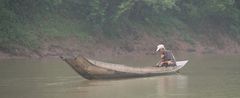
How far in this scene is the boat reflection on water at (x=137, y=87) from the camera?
1803 cm

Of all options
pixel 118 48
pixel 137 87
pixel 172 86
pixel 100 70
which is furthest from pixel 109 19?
pixel 137 87

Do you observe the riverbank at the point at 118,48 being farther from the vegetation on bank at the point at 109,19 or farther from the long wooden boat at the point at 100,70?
the long wooden boat at the point at 100,70

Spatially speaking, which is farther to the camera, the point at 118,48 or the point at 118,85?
the point at 118,48

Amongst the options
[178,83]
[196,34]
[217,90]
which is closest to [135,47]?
[196,34]

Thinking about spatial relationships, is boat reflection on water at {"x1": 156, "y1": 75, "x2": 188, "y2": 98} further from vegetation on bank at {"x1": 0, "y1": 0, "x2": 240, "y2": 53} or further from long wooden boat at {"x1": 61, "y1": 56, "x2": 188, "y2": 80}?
vegetation on bank at {"x1": 0, "y1": 0, "x2": 240, "y2": 53}

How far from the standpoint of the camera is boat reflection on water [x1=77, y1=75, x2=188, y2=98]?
1803 cm

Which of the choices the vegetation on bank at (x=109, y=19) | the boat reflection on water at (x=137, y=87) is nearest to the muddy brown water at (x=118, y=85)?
the boat reflection on water at (x=137, y=87)

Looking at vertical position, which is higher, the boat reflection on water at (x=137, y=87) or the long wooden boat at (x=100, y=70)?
the long wooden boat at (x=100, y=70)

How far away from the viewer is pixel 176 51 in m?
41.2

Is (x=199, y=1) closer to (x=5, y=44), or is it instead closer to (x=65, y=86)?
(x=5, y=44)

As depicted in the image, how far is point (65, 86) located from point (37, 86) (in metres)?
0.93

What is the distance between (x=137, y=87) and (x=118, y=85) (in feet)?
3.08

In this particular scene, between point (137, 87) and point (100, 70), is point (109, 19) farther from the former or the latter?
point (137, 87)

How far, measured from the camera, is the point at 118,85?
20766 mm
